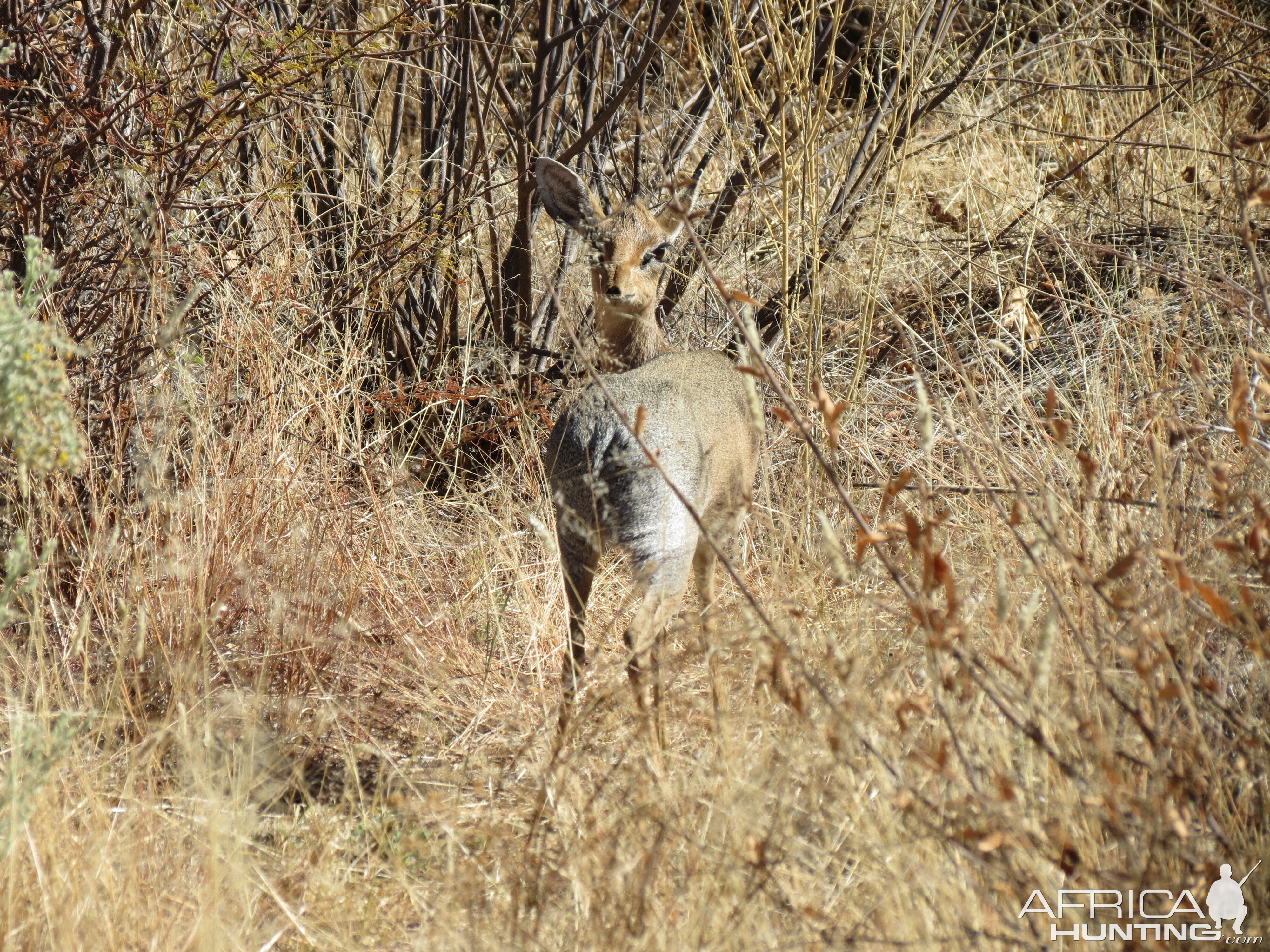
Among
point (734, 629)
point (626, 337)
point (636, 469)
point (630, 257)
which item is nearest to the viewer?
point (734, 629)

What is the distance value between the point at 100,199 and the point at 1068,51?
5.73 meters

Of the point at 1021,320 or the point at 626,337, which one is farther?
the point at 1021,320

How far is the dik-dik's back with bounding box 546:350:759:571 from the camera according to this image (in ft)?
10.1

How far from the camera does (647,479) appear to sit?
10.1 feet

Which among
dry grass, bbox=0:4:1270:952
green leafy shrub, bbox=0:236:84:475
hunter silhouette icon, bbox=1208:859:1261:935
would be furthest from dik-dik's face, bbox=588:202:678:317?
hunter silhouette icon, bbox=1208:859:1261:935

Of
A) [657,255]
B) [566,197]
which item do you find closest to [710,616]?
[657,255]

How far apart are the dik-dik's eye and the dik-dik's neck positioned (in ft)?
0.59

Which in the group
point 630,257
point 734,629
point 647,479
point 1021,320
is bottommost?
point 734,629

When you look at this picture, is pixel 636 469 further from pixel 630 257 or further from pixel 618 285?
pixel 630 257

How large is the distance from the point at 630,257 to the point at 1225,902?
267 cm

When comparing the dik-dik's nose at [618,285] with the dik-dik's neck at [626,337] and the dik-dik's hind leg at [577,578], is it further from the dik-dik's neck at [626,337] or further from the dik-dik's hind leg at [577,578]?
the dik-dik's hind leg at [577,578]

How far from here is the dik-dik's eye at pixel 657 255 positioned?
13.2 ft

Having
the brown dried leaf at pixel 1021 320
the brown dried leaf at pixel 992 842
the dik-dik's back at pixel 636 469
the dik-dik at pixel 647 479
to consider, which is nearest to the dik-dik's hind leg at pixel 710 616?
the dik-dik at pixel 647 479

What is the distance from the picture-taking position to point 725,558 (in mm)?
2076
